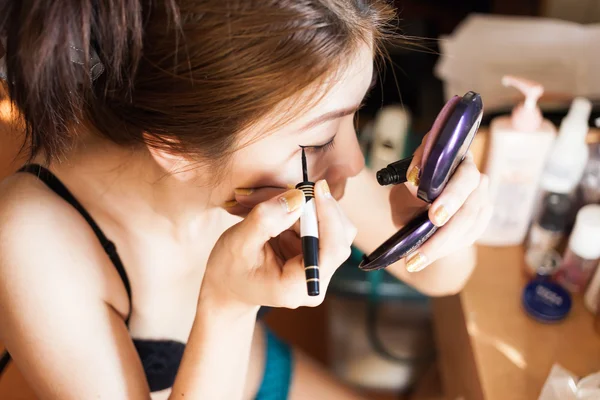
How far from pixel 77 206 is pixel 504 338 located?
562 mm

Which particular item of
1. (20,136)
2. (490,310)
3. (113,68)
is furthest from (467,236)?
(20,136)

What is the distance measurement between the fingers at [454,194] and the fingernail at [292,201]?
0.13m

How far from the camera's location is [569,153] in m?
0.75

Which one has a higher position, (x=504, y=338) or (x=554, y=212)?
(x=554, y=212)

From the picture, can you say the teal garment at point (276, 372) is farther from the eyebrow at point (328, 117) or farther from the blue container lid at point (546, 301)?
the eyebrow at point (328, 117)

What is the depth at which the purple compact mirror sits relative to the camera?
19.2 inches

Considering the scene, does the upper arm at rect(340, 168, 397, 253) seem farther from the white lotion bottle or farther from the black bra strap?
the black bra strap

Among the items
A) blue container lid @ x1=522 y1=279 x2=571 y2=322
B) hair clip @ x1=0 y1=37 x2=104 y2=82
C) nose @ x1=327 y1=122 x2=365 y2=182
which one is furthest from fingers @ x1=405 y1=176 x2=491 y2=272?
hair clip @ x1=0 y1=37 x2=104 y2=82

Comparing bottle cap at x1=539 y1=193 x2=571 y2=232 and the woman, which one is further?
bottle cap at x1=539 y1=193 x2=571 y2=232

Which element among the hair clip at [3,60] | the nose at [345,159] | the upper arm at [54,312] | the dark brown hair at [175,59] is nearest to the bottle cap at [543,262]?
the nose at [345,159]

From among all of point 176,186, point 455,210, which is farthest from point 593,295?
point 176,186

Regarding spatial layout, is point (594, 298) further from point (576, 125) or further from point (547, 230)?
point (576, 125)

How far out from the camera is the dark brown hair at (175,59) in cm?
46

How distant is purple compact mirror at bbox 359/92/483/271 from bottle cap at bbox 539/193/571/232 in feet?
1.05
